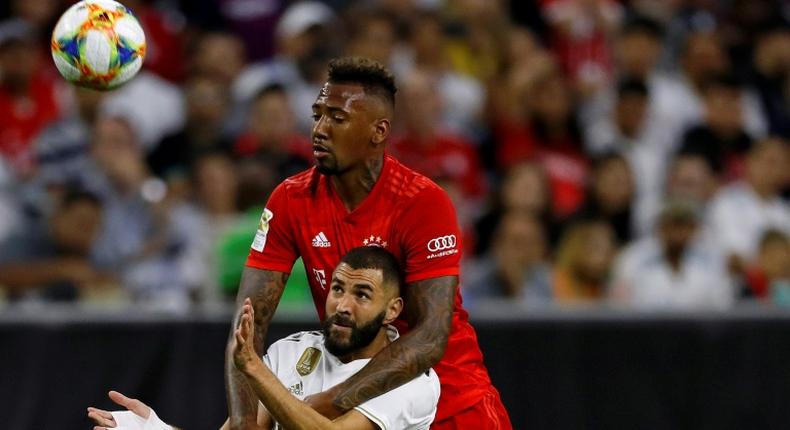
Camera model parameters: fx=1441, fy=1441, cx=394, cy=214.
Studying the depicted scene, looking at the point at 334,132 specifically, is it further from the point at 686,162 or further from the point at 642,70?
the point at 642,70

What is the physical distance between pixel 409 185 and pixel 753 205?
497 centimetres

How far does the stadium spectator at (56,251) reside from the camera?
28.2 feet

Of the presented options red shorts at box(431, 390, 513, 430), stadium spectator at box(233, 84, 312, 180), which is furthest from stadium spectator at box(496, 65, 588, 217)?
red shorts at box(431, 390, 513, 430)

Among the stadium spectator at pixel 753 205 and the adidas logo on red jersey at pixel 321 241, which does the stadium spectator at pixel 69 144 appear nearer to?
the adidas logo on red jersey at pixel 321 241

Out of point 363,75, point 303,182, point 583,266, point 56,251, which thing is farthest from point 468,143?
point 363,75

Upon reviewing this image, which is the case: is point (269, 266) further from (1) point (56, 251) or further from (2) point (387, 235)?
(1) point (56, 251)

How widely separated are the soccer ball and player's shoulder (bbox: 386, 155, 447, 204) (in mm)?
1180

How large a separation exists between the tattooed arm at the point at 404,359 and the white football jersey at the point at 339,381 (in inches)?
2.7

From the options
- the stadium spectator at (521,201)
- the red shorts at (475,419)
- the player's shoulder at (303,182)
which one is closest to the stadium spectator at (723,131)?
the stadium spectator at (521,201)

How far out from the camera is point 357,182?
5.86 meters

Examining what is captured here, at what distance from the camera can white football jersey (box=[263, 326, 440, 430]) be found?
5.66m

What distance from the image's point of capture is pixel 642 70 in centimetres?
1124

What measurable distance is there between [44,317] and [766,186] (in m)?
5.32

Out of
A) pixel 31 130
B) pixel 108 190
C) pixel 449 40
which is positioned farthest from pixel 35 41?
pixel 449 40
